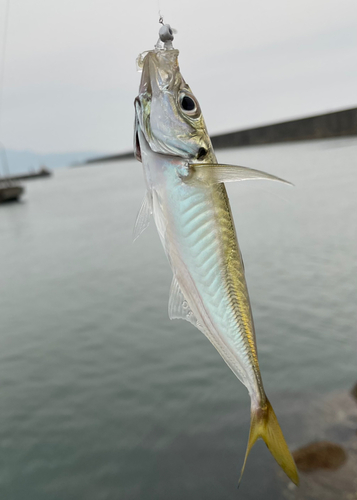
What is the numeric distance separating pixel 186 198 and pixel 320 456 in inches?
140

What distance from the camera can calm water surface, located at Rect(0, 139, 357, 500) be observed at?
463 cm

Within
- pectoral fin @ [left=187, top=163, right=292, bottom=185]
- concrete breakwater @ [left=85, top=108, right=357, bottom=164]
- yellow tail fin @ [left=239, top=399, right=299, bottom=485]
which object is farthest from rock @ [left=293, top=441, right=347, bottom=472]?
concrete breakwater @ [left=85, top=108, right=357, bottom=164]

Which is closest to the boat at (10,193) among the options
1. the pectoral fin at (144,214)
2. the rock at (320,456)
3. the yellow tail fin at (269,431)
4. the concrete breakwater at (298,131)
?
the concrete breakwater at (298,131)

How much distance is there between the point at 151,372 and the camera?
6391 millimetres

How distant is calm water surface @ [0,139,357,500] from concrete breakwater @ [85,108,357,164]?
29.4 metres

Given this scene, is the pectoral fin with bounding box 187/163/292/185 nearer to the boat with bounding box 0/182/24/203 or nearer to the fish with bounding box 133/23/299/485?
the fish with bounding box 133/23/299/485

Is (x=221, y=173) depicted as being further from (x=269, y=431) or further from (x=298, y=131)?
(x=298, y=131)

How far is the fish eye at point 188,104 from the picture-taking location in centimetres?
174

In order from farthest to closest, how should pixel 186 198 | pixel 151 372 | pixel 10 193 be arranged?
pixel 10 193 < pixel 151 372 < pixel 186 198

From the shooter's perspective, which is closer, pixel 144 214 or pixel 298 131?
pixel 144 214

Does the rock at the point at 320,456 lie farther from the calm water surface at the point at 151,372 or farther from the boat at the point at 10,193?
the boat at the point at 10,193

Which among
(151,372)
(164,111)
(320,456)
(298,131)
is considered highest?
(298,131)

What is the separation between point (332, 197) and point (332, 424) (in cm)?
1315

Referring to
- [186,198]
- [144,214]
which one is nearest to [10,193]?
[144,214]
